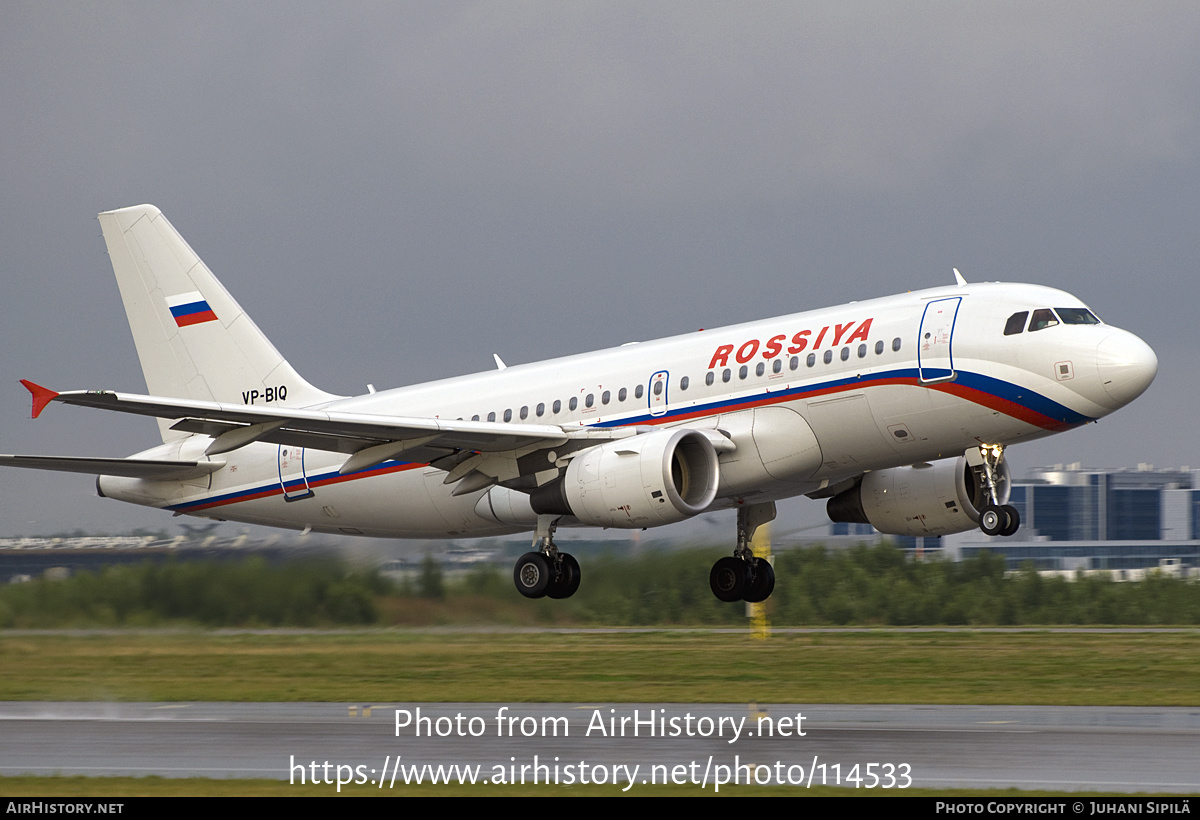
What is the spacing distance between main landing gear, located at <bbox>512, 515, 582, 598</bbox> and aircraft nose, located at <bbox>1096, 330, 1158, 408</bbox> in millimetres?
10823

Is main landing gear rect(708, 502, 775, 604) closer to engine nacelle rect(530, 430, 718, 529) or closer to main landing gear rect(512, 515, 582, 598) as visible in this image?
main landing gear rect(512, 515, 582, 598)

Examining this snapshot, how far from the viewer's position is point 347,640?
3391cm

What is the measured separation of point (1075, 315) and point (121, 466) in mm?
20095

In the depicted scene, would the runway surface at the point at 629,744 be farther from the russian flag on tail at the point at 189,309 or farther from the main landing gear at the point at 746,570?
the russian flag on tail at the point at 189,309

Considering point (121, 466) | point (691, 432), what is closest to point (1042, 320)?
point (691, 432)

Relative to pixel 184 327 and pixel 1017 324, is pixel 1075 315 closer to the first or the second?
pixel 1017 324

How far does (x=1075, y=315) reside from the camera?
27.5m

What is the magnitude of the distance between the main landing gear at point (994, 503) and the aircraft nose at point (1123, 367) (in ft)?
8.56

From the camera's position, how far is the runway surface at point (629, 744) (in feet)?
65.4

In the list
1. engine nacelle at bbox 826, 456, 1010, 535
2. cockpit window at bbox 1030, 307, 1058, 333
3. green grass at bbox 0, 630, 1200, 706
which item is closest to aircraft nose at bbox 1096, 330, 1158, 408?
cockpit window at bbox 1030, 307, 1058, 333

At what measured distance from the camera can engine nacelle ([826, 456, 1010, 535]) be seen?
3288cm

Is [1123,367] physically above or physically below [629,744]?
above

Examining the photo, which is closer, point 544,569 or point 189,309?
point 544,569

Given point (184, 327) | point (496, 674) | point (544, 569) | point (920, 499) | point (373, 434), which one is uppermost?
point (184, 327)
